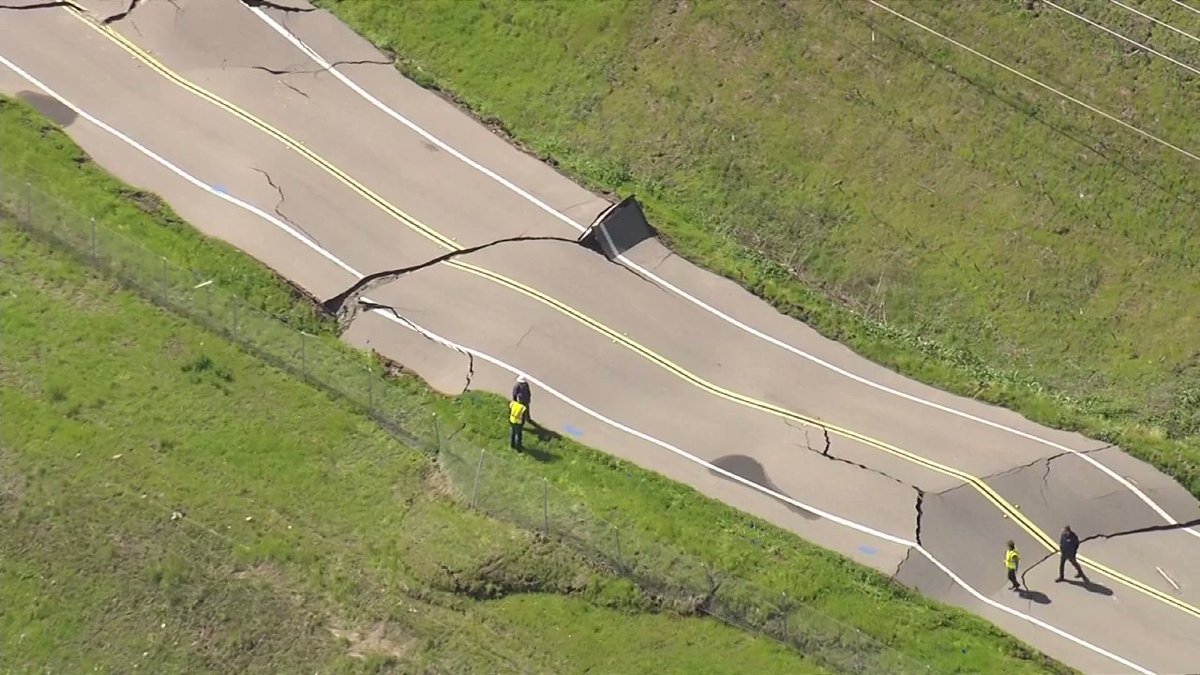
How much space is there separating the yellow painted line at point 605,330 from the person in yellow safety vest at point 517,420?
426 cm

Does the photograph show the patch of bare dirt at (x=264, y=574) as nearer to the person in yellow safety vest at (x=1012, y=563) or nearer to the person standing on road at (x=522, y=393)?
the person standing on road at (x=522, y=393)

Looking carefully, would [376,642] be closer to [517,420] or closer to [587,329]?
[517,420]

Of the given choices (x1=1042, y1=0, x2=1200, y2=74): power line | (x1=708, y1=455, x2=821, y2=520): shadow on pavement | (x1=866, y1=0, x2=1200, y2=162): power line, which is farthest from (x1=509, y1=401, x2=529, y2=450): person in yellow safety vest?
(x1=1042, y1=0, x2=1200, y2=74): power line

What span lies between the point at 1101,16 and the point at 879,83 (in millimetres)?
6345

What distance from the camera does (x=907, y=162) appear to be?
35625 millimetres

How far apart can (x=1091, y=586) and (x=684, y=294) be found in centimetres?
1144

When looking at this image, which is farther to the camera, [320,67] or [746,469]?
[320,67]

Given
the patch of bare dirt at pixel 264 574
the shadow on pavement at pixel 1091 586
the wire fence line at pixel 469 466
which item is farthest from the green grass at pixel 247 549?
the shadow on pavement at pixel 1091 586

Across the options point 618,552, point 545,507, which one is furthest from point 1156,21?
point 545,507

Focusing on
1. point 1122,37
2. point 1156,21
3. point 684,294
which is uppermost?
point 1156,21

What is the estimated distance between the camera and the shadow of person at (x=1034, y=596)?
27.2 m

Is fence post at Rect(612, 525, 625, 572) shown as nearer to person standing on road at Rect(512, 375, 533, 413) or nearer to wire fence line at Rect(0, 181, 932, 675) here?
wire fence line at Rect(0, 181, 932, 675)

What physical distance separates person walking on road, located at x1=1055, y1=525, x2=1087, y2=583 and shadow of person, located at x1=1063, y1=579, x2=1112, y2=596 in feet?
0.27

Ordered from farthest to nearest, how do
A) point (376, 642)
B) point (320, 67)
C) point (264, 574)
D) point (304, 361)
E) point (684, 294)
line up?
point (320, 67) → point (684, 294) → point (304, 361) → point (264, 574) → point (376, 642)
